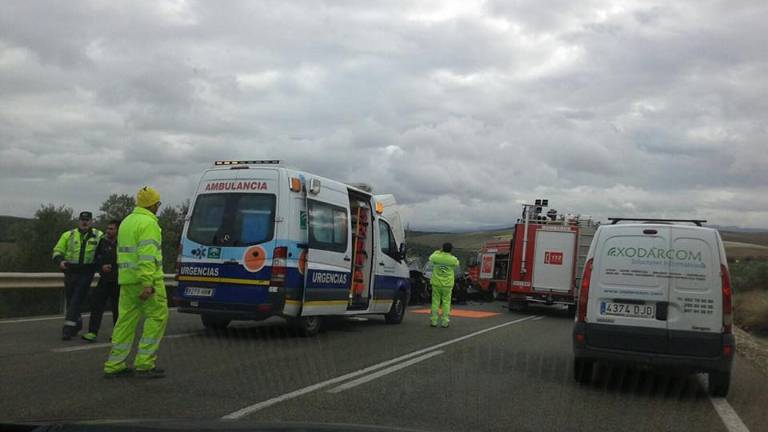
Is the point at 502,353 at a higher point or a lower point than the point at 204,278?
lower

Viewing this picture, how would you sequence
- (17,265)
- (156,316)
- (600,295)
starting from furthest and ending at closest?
(17,265), (600,295), (156,316)

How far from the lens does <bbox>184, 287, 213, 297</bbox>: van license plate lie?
9867mm

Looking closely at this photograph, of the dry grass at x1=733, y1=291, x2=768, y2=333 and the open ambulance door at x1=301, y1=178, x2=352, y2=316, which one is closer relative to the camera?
the open ambulance door at x1=301, y1=178, x2=352, y2=316

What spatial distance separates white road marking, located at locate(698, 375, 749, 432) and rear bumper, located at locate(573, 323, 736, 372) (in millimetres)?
353

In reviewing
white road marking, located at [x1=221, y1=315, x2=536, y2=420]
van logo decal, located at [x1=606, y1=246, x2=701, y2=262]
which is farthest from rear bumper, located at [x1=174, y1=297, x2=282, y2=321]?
van logo decal, located at [x1=606, y1=246, x2=701, y2=262]

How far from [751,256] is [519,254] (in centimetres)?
3044

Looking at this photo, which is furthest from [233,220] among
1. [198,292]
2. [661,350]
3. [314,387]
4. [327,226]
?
[661,350]

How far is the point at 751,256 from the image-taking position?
44.9 meters

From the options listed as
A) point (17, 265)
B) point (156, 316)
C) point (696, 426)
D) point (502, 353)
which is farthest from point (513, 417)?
point (17, 265)

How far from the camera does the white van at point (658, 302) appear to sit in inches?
283

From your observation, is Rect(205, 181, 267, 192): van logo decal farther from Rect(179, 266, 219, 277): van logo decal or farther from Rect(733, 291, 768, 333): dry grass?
Rect(733, 291, 768, 333): dry grass

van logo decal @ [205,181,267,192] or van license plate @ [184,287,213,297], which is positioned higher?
van logo decal @ [205,181,267,192]

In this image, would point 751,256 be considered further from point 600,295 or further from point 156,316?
point 156,316

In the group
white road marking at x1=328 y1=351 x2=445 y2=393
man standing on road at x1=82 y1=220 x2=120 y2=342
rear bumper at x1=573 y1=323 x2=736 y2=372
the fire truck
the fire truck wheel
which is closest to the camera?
white road marking at x1=328 y1=351 x2=445 y2=393
